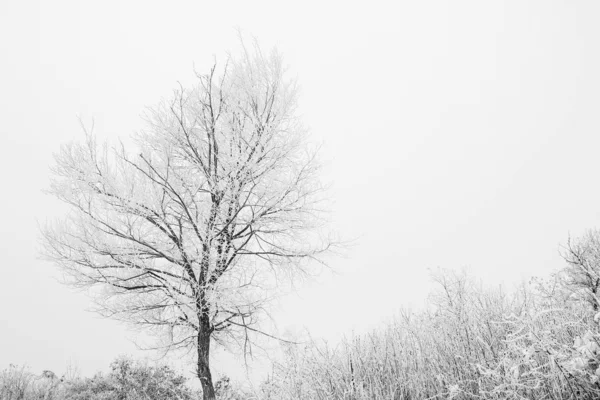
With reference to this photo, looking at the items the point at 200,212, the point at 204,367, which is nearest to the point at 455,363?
the point at 200,212

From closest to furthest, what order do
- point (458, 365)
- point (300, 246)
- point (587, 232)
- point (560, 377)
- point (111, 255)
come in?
1. point (560, 377)
2. point (458, 365)
3. point (111, 255)
4. point (300, 246)
5. point (587, 232)

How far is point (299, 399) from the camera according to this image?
10.2 ft

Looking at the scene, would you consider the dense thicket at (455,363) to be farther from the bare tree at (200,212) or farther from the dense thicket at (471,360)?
the bare tree at (200,212)

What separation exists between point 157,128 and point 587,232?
11216 millimetres

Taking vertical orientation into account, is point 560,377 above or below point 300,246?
below

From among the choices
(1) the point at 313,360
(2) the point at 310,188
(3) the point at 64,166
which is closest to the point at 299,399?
(1) the point at 313,360

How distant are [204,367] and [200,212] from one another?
301 cm

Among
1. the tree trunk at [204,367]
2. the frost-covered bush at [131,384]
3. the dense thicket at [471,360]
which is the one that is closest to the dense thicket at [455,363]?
the dense thicket at [471,360]

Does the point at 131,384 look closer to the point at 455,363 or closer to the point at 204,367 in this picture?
the point at 204,367

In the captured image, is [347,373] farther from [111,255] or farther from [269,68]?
[269,68]

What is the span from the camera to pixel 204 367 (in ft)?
23.1

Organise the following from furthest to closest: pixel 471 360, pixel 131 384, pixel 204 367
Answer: pixel 131 384 < pixel 204 367 < pixel 471 360

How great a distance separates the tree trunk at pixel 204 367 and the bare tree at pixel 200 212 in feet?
0.08

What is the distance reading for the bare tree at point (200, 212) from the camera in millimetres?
6734
